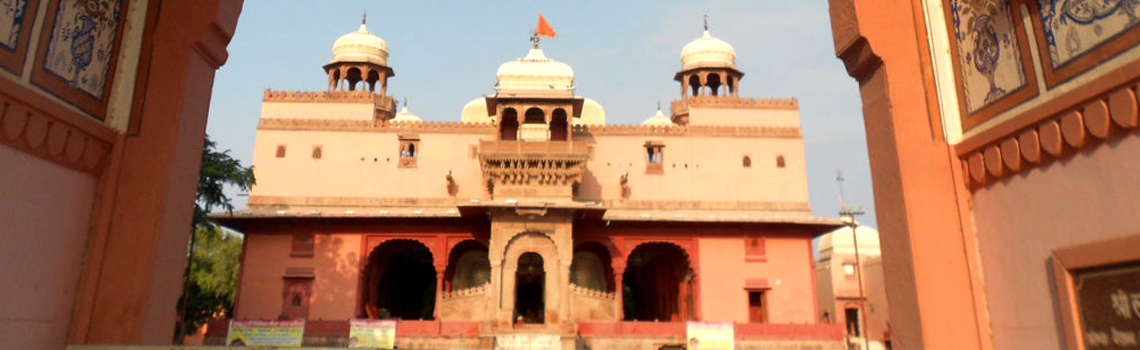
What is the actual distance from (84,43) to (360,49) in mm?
25078

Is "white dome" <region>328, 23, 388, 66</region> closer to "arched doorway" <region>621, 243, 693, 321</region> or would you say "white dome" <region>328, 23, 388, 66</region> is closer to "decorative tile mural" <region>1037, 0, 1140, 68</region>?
"arched doorway" <region>621, 243, 693, 321</region>

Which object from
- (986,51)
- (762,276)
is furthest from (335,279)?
(986,51)

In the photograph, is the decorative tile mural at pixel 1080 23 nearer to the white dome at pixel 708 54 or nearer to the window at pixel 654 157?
the window at pixel 654 157

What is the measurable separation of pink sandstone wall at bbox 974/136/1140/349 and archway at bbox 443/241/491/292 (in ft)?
71.2

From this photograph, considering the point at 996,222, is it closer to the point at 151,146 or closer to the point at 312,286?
the point at 151,146

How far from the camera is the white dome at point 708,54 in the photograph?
2894 cm

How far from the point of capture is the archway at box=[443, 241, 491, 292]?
2538 centimetres

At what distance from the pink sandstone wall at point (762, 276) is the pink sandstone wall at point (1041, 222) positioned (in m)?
19.4

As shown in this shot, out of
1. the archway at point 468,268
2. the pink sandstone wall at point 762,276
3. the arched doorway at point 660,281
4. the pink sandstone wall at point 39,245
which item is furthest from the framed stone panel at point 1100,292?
the archway at point 468,268

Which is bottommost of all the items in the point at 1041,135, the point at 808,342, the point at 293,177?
the point at 808,342

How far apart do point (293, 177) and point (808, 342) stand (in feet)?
62.4

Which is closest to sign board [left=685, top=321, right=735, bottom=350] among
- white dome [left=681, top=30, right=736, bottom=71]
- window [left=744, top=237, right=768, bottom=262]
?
window [left=744, top=237, right=768, bottom=262]

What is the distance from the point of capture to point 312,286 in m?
23.5

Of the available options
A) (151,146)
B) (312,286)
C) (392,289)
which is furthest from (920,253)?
(392,289)
